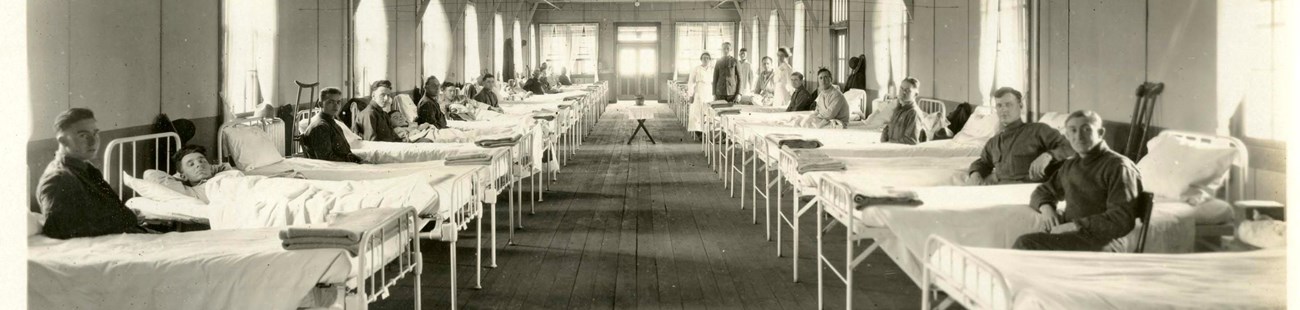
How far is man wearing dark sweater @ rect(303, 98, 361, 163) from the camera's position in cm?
656

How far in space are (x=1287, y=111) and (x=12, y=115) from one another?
315 centimetres

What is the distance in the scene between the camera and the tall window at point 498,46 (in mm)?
19266

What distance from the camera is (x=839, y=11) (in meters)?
12.9

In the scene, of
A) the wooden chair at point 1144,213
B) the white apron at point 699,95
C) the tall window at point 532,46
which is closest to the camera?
the wooden chair at point 1144,213

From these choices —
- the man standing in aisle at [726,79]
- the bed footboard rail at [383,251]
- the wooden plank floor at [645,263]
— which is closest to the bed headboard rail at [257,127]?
the wooden plank floor at [645,263]

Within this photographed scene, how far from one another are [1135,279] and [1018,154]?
2324mm

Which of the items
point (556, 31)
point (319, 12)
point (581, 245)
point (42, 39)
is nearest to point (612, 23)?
point (556, 31)

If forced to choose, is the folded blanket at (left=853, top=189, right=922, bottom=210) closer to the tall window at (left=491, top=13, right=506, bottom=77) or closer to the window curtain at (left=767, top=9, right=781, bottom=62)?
the window curtain at (left=767, top=9, right=781, bottom=62)

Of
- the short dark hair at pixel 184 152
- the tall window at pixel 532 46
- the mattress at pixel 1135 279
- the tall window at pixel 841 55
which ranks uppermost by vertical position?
the tall window at pixel 532 46

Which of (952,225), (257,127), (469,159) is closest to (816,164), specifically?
(952,225)

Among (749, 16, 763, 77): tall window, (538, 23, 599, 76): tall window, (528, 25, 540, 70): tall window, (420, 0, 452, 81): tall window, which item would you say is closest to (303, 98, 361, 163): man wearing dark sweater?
(420, 0, 452, 81): tall window

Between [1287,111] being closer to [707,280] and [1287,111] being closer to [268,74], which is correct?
[707,280]

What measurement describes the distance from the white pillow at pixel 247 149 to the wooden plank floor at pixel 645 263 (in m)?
1.09

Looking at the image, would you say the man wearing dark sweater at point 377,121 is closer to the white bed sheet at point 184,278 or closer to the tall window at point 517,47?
the white bed sheet at point 184,278
